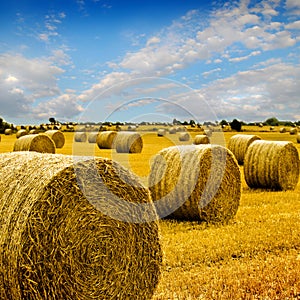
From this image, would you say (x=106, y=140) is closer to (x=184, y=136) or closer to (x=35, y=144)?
(x=184, y=136)

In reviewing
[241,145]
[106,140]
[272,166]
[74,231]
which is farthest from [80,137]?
[74,231]

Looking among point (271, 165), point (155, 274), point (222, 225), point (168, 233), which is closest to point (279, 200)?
point (271, 165)

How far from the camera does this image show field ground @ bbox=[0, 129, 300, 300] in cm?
550

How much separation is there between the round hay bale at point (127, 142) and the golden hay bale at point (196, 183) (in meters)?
15.8

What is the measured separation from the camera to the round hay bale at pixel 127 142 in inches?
1003

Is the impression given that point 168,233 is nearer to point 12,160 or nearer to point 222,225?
point 222,225

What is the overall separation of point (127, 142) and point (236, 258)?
19.0 metres

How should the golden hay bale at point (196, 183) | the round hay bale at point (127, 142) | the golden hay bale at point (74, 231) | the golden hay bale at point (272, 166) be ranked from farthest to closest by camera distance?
the round hay bale at point (127, 142) < the golden hay bale at point (272, 166) < the golden hay bale at point (196, 183) < the golden hay bale at point (74, 231)

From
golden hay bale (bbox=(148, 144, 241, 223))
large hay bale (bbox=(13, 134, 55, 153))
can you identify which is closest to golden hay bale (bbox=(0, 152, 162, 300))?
golden hay bale (bbox=(148, 144, 241, 223))

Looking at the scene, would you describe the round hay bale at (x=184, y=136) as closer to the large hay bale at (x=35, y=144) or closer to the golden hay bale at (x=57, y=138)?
the golden hay bale at (x=57, y=138)

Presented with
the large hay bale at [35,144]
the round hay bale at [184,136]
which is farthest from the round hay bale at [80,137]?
the large hay bale at [35,144]

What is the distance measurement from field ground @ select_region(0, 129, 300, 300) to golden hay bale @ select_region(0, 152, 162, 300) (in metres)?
0.71

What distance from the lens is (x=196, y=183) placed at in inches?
357

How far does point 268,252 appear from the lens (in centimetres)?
709
